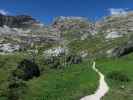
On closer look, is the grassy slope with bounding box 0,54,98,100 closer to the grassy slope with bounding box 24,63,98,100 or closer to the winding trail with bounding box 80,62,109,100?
the grassy slope with bounding box 24,63,98,100

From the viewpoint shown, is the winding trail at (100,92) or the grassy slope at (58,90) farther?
the winding trail at (100,92)

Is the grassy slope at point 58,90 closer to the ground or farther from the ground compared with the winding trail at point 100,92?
farther from the ground

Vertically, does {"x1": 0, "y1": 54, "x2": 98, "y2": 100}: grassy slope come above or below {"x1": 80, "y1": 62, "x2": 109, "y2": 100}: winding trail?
above

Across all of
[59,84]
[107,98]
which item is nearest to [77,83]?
[59,84]

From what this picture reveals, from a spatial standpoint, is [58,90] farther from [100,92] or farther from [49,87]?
[100,92]

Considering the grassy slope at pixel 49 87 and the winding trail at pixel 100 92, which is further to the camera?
the winding trail at pixel 100 92

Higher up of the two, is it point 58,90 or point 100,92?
point 58,90

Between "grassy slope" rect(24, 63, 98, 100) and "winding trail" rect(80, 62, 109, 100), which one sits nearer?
"grassy slope" rect(24, 63, 98, 100)

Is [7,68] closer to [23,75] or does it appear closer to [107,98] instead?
[23,75]

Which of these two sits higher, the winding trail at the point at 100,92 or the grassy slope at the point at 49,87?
the grassy slope at the point at 49,87

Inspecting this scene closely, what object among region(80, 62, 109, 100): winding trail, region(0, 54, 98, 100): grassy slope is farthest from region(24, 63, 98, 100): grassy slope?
region(80, 62, 109, 100): winding trail

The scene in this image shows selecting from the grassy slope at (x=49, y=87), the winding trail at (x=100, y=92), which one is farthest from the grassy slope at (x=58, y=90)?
the winding trail at (x=100, y=92)

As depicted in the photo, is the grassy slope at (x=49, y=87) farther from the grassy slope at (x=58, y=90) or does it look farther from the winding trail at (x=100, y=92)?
the winding trail at (x=100, y=92)

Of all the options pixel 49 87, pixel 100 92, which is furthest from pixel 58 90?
pixel 100 92
